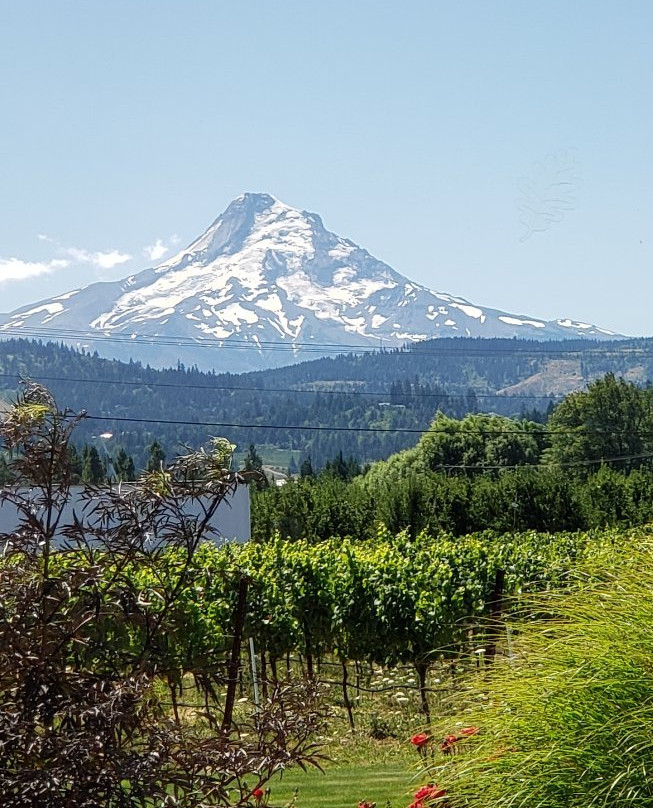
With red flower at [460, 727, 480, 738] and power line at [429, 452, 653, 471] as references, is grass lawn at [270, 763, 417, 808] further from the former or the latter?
power line at [429, 452, 653, 471]

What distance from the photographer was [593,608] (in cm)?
430

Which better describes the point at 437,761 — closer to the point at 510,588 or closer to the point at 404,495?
the point at 510,588

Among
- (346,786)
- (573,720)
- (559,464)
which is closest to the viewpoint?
(573,720)

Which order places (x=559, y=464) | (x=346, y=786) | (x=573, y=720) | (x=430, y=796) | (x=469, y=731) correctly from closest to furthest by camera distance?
1. (x=573, y=720)
2. (x=430, y=796)
3. (x=469, y=731)
4. (x=346, y=786)
5. (x=559, y=464)

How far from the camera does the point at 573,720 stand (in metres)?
3.89

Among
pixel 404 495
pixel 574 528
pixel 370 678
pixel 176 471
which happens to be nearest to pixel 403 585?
pixel 370 678

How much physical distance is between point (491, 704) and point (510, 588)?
10.4m

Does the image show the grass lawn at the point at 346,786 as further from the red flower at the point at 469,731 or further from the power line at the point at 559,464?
the power line at the point at 559,464

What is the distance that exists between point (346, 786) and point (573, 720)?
4961mm

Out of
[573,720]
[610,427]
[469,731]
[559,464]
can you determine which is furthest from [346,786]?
[610,427]

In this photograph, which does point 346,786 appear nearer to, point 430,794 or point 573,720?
point 430,794

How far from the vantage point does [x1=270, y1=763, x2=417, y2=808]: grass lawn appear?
7.76 meters

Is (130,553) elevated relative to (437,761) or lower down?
elevated

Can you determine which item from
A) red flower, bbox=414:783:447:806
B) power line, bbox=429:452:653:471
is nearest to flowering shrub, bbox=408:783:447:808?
red flower, bbox=414:783:447:806
